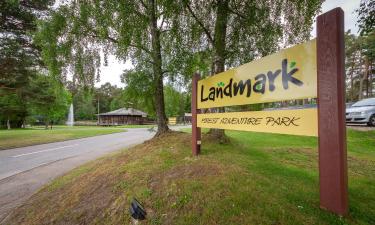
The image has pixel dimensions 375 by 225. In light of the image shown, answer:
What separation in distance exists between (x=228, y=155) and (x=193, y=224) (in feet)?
7.17

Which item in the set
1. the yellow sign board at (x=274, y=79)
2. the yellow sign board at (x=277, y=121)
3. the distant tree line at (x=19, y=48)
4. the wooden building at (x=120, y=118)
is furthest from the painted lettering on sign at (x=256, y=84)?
the wooden building at (x=120, y=118)

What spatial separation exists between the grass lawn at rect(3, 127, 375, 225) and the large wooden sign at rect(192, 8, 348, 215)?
1.77 feet

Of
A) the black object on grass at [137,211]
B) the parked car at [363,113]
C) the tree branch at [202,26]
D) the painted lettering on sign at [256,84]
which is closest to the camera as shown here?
the painted lettering on sign at [256,84]

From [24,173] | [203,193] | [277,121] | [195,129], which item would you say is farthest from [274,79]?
[24,173]

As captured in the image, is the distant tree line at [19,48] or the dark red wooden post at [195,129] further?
the distant tree line at [19,48]

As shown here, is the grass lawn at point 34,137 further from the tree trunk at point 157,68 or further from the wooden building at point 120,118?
the wooden building at point 120,118

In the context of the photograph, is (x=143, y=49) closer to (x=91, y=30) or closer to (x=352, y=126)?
(x=91, y=30)

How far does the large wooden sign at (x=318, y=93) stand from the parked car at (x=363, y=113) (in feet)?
31.6

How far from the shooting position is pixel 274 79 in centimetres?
285

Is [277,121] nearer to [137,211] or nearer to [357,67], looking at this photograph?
[137,211]

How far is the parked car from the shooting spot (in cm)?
963

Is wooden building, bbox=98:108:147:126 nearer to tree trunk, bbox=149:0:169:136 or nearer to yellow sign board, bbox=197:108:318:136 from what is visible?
tree trunk, bbox=149:0:169:136

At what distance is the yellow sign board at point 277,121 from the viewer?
93.2 inches

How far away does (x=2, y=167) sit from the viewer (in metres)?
8.23
